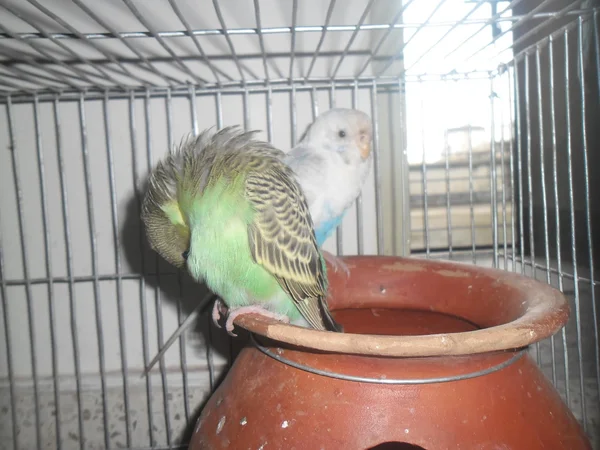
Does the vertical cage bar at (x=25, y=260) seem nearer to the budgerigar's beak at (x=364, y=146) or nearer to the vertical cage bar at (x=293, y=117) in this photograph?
the vertical cage bar at (x=293, y=117)

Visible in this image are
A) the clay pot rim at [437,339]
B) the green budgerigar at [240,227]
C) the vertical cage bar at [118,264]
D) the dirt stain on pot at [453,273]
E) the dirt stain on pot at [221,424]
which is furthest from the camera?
the vertical cage bar at [118,264]

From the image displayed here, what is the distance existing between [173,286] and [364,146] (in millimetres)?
666

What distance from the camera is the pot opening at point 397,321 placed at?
2.68 ft

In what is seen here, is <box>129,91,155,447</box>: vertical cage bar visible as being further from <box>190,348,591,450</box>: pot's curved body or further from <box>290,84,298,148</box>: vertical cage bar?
<box>190,348,591,450</box>: pot's curved body

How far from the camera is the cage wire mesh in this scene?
1071mm

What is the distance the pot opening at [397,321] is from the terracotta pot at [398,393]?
229 mm

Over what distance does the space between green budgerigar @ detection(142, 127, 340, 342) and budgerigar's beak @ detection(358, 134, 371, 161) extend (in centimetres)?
28

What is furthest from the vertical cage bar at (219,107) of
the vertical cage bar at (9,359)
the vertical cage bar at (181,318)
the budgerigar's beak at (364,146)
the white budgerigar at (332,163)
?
the vertical cage bar at (9,359)

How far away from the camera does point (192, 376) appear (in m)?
1.19

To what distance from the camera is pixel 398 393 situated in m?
0.49

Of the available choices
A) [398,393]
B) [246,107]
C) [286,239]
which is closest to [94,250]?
[246,107]

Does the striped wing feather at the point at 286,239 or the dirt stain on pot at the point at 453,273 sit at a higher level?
the striped wing feather at the point at 286,239

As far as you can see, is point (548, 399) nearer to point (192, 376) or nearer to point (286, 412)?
point (286, 412)

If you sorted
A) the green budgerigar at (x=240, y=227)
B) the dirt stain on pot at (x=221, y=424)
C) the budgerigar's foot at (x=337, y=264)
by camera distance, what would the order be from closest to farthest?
the dirt stain on pot at (x=221, y=424), the green budgerigar at (x=240, y=227), the budgerigar's foot at (x=337, y=264)
